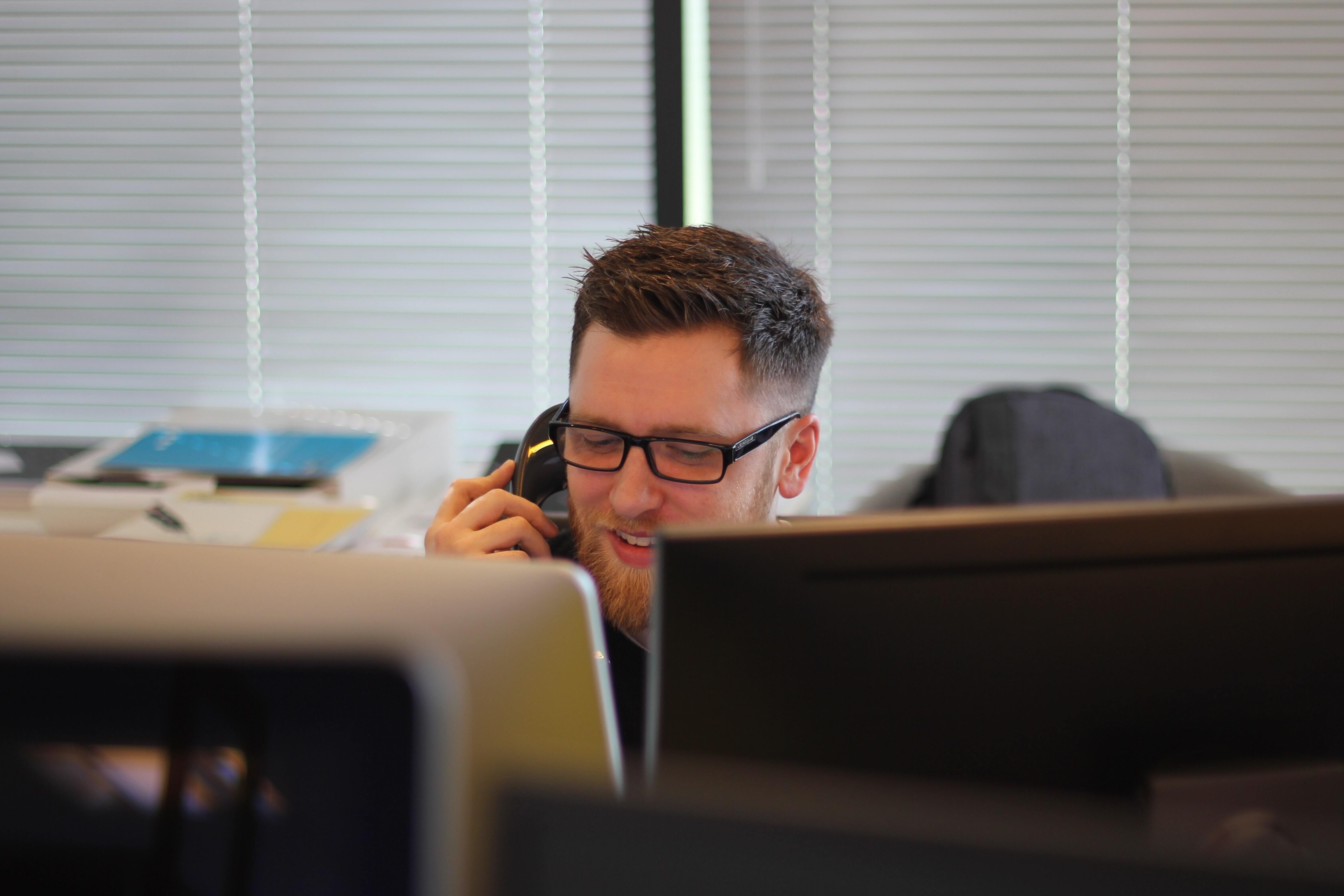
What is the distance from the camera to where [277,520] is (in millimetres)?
1967

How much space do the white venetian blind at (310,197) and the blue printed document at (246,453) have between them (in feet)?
1.54

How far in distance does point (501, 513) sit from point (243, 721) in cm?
81

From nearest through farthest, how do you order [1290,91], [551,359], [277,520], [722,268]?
[722,268] < [277,520] < [1290,91] < [551,359]

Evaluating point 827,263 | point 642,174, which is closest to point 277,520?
point 642,174

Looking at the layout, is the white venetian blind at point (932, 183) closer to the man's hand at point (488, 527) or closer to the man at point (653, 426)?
the man at point (653, 426)

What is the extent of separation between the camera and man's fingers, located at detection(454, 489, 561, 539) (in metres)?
1.32

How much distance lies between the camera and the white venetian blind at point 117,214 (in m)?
2.64

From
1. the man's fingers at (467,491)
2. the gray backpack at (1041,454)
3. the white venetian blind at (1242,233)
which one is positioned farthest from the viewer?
the white venetian blind at (1242,233)

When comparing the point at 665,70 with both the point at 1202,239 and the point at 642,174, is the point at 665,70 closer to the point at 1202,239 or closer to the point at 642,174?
the point at 642,174

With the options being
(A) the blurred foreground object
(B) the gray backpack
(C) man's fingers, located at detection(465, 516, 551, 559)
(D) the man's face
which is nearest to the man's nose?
(D) the man's face

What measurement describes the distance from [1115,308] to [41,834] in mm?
2547

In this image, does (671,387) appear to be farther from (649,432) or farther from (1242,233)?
(1242,233)

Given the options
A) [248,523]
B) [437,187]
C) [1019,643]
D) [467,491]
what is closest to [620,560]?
[467,491]

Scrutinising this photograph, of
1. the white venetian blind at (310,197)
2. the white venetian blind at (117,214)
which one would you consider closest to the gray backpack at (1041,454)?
the white venetian blind at (310,197)
